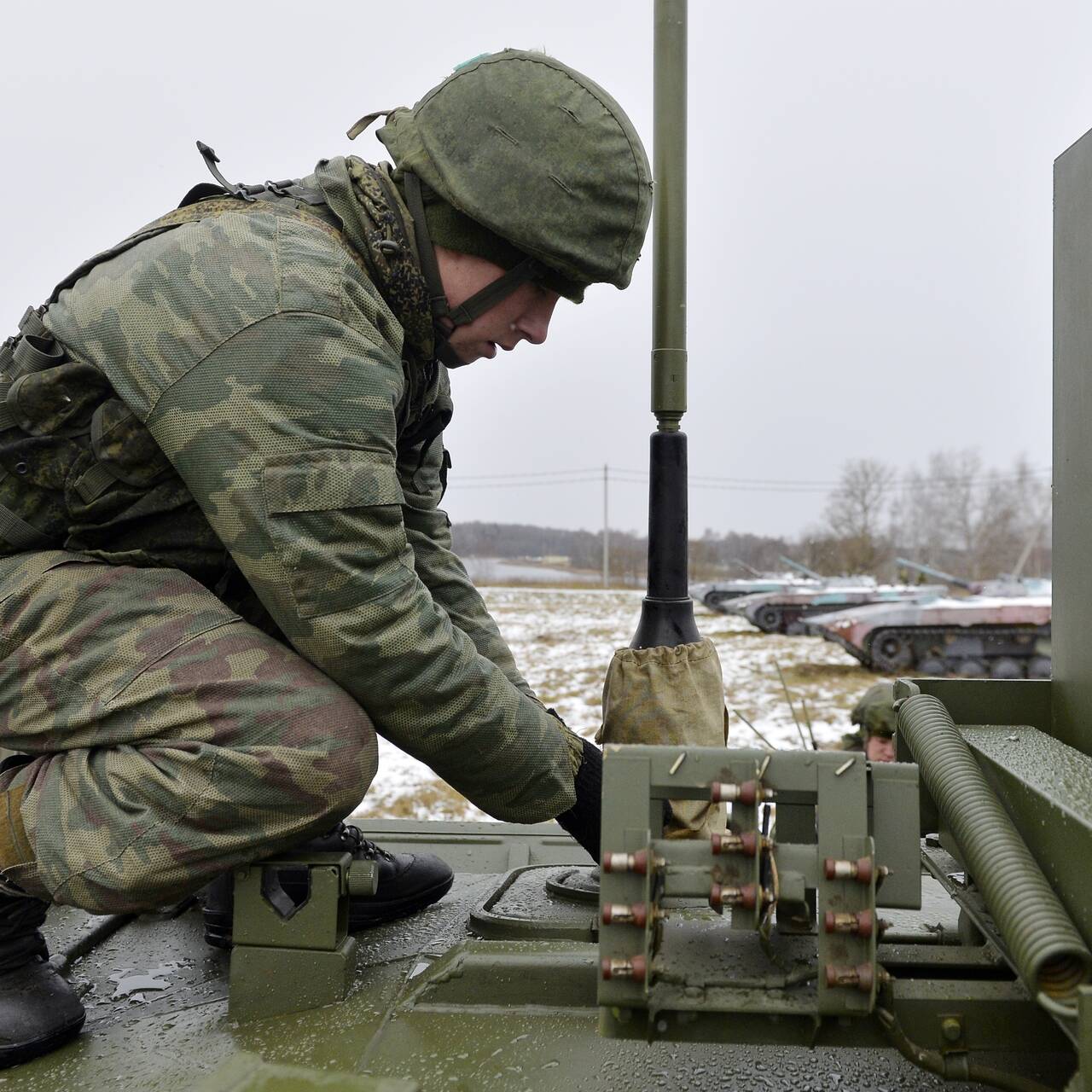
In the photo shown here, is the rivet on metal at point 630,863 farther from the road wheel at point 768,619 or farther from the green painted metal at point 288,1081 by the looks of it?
the road wheel at point 768,619

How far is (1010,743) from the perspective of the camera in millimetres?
1515

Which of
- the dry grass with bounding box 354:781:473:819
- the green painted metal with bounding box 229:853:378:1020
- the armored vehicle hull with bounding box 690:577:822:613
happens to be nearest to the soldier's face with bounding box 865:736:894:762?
the dry grass with bounding box 354:781:473:819

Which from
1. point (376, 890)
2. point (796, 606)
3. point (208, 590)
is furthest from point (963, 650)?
point (208, 590)

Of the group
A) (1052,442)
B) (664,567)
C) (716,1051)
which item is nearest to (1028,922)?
(716,1051)

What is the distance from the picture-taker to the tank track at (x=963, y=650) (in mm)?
10930

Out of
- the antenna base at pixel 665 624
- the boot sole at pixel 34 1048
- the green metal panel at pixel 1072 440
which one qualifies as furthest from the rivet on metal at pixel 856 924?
the antenna base at pixel 665 624

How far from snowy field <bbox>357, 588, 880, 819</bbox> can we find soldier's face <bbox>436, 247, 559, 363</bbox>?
728mm

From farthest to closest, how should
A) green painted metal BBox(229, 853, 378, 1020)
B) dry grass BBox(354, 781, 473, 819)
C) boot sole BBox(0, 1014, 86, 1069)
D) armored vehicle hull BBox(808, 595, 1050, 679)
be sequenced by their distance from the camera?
armored vehicle hull BBox(808, 595, 1050, 679) < dry grass BBox(354, 781, 473, 819) < green painted metal BBox(229, 853, 378, 1020) < boot sole BBox(0, 1014, 86, 1069)

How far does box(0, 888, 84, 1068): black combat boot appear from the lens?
4.79 feet

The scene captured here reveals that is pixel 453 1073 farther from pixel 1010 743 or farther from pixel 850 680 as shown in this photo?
pixel 850 680

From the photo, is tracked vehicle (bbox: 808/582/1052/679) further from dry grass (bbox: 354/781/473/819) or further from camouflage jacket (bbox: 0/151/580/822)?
camouflage jacket (bbox: 0/151/580/822)

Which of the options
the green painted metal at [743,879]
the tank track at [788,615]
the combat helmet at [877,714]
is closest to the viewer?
the green painted metal at [743,879]

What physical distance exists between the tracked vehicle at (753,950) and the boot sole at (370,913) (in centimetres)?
4

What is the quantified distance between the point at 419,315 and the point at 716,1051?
47.4 inches
